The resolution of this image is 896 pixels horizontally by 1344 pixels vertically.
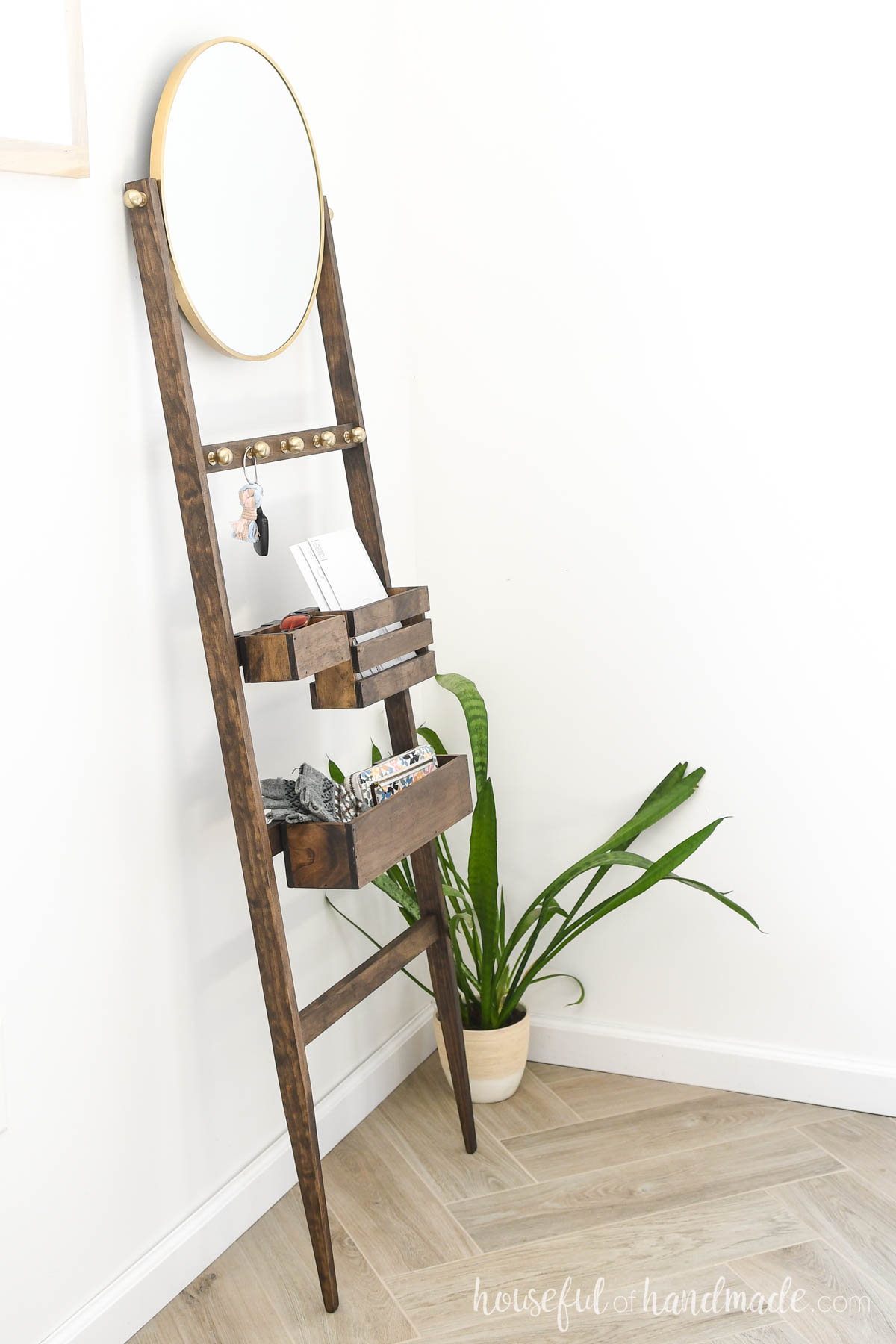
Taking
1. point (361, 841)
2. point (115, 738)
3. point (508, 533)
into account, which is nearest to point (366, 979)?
point (361, 841)

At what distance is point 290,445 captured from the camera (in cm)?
151

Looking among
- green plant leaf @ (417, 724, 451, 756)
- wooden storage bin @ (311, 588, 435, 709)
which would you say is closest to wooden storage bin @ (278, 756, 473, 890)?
wooden storage bin @ (311, 588, 435, 709)

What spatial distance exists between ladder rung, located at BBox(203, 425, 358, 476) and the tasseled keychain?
19 mm

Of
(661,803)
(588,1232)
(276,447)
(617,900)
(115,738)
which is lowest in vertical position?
(588,1232)

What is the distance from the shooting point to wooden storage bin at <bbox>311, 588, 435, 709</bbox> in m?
1.47

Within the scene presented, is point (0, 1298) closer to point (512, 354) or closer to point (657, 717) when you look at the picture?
point (657, 717)

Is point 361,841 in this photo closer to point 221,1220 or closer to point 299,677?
point 299,677

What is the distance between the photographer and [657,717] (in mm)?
1953

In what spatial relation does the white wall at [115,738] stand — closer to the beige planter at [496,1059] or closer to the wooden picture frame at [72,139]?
the wooden picture frame at [72,139]

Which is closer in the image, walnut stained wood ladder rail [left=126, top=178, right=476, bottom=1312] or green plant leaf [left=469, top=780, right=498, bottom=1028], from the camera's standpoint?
walnut stained wood ladder rail [left=126, top=178, right=476, bottom=1312]

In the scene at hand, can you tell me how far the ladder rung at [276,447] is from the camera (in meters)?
1.38

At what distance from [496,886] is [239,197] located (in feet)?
3.66

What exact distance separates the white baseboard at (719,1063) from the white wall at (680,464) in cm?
1

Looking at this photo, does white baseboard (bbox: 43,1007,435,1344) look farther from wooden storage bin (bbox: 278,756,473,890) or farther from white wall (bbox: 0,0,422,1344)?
wooden storage bin (bbox: 278,756,473,890)
